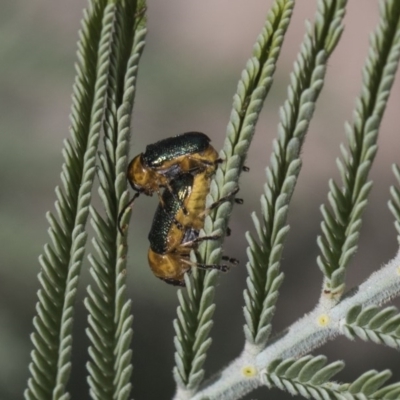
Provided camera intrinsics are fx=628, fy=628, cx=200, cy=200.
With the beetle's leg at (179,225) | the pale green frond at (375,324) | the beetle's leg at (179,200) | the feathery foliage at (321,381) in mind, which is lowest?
the feathery foliage at (321,381)

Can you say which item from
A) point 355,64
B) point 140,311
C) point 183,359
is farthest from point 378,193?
point 183,359

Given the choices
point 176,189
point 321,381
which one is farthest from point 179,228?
point 321,381

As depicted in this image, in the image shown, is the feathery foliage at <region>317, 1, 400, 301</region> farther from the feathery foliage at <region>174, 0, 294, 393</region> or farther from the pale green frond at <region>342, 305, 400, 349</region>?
the feathery foliage at <region>174, 0, 294, 393</region>

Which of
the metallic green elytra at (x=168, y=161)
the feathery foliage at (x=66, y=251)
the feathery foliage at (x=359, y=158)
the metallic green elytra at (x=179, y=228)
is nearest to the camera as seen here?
the feathery foliage at (x=359, y=158)

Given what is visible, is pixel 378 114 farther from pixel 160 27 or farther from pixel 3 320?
pixel 160 27

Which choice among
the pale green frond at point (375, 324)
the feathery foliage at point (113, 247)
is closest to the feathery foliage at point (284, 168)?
the pale green frond at point (375, 324)

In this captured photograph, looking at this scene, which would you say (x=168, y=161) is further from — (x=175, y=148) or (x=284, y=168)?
(x=284, y=168)

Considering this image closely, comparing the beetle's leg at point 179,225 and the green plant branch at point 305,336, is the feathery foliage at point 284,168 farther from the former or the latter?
the beetle's leg at point 179,225
